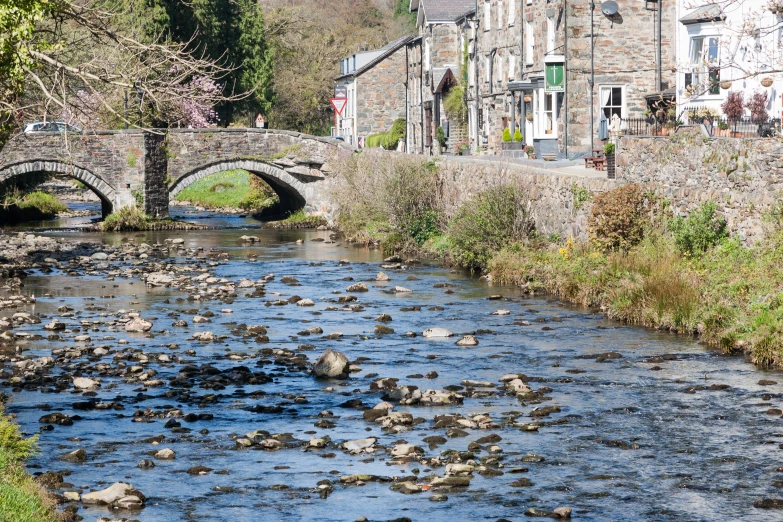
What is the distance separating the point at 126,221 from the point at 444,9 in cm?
2573

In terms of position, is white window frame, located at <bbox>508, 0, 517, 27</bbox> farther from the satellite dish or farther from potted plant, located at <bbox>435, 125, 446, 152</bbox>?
potted plant, located at <bbox>435, 125, 446, 152</bbox>

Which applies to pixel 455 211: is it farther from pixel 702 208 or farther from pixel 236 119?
pixel 236 119

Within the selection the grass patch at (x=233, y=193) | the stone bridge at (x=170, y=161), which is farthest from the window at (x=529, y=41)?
the grass patch at (x=233, y=193)

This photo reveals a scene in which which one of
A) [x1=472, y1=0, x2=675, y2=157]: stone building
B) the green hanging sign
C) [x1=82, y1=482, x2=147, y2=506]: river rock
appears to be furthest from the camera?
[x1=472, y1=0, x2=675, y2=157]: stone building

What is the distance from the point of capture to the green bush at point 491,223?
30.0 meters

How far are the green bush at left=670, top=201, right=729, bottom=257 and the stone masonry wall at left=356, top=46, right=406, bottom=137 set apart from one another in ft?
166

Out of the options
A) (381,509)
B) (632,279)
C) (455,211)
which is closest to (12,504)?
(381,509)

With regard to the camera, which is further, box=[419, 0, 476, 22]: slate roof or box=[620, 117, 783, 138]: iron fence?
box=[419, 0, 476, 22]: slate roof

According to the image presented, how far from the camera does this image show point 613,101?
145 ft

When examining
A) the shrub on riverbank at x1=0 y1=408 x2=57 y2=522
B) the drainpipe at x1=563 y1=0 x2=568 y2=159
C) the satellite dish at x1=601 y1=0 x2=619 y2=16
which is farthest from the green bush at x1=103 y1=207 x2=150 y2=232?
the shrub on riverbank at x1=0 y1=408 x2=57 y2=522

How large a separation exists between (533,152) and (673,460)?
3135cm

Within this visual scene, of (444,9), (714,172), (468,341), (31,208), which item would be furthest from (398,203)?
(444,9)

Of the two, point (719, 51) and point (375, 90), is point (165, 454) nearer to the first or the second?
point (719, 51)

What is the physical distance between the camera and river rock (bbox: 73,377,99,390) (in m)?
17.0
